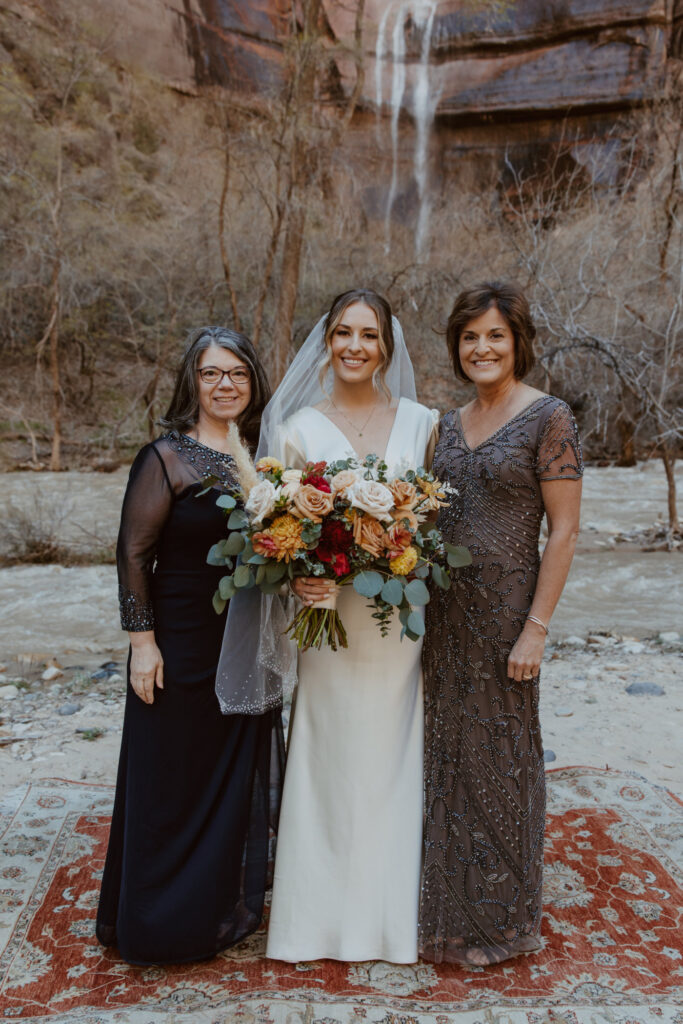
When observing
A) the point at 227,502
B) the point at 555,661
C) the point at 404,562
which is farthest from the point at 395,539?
the point at 555,661

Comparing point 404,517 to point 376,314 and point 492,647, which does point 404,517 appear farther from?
point 376,314

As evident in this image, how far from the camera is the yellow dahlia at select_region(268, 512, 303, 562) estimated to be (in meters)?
1.90

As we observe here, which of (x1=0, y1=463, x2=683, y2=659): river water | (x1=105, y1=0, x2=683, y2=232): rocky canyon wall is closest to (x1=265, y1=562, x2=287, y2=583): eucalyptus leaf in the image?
(x1=0, y1=463, x2=683, y2=659): river water

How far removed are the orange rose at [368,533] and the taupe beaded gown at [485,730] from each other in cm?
48

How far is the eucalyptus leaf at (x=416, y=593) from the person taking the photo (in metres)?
1.99

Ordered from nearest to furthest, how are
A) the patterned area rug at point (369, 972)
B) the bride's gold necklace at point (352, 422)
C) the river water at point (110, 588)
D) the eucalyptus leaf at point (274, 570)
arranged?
the eucalyptus leaf at point (274, 570) < the patterned area rug at point (369, 972) < the bride's gold necklace at point (352, 422) < the river water at point (110, 588)

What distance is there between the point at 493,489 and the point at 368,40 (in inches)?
1048

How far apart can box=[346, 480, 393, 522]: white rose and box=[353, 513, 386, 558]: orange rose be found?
0.03 metres

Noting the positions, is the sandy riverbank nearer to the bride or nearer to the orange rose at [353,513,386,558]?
the bride

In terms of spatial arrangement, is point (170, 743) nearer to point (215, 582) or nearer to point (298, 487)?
point (215, 582)

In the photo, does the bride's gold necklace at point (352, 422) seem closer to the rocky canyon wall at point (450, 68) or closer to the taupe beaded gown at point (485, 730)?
the taupe beaded gown at point (485, 730)

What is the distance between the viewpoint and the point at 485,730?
2.32 meters

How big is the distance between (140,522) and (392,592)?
0.85 metres

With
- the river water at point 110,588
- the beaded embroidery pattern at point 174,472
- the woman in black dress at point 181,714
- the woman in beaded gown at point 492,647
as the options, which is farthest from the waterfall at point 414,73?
the beaded embroidery pattern at point 174,472
